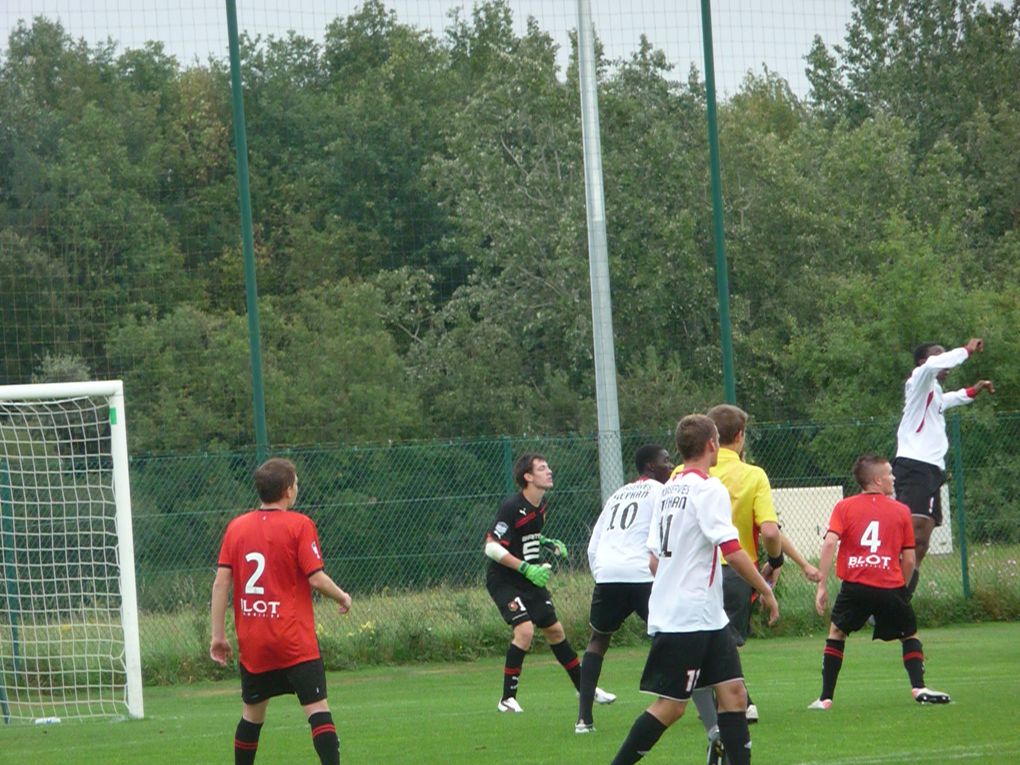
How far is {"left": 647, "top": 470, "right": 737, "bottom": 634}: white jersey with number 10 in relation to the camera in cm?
672

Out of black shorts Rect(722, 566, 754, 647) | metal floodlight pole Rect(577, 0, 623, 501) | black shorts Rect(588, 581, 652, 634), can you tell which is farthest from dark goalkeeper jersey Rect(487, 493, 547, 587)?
metal floodlight pole Rect(577, 0, 623, 501)

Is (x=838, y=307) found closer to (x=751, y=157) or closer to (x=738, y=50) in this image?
(x=751, y=157)

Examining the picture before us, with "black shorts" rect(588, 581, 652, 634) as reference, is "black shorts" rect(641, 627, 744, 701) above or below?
above

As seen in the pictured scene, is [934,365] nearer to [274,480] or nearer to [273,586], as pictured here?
[274,480]

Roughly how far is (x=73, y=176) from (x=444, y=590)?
1180 centimetres

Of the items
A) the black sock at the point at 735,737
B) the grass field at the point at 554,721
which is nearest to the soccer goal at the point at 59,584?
the grass field at the point at 554,721

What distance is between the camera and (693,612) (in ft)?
22.1

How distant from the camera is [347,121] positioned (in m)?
27.6

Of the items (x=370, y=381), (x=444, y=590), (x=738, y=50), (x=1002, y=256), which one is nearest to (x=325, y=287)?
(x=370, y=381)

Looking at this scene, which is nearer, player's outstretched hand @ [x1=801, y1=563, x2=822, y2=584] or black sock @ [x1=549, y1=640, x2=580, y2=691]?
player's outstretched hand @ [x1=801, y1=563, x2=822, y2=584]

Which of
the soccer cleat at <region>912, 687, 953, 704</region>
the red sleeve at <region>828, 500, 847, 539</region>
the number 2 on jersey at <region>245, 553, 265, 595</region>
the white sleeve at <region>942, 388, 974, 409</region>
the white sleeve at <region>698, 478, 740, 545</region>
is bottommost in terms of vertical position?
the soccer cleat at <region>912, 687, 953, 704</region>

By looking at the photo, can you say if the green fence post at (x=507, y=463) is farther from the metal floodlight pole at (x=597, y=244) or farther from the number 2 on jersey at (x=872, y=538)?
the number 2 on jersey at (x=872, y=538)

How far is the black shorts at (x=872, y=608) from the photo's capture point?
9969 mm

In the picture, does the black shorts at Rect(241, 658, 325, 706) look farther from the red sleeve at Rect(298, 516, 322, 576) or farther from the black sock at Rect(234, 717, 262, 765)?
the red sleeve at Rect(298, 516, 322, 576)
